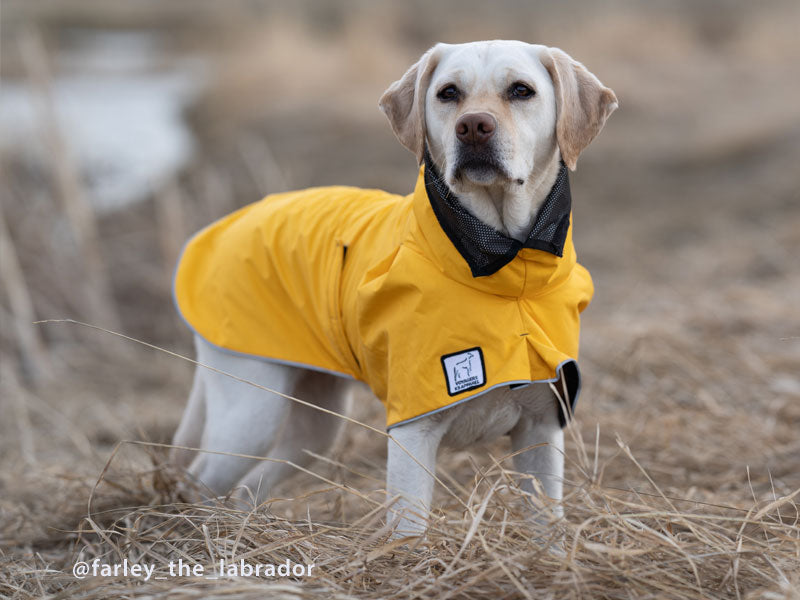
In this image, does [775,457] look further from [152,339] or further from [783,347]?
[152,339]

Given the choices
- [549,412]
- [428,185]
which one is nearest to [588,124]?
[428,185]

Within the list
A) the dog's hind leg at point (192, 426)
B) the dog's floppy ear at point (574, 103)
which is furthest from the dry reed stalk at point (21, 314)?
the dog's floppy ear at point (574, 103)

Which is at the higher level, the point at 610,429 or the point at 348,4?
the point at 348,4

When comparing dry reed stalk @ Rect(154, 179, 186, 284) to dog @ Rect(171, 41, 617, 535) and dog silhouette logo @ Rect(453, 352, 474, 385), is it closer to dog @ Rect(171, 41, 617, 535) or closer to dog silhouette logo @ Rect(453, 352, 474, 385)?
dog @ Rect(171, 41, 617, 535)

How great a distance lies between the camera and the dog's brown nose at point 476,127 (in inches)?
94.6

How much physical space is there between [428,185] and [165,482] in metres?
1.46

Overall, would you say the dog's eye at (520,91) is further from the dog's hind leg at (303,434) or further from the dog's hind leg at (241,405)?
the dog's hind leg at (303,434)

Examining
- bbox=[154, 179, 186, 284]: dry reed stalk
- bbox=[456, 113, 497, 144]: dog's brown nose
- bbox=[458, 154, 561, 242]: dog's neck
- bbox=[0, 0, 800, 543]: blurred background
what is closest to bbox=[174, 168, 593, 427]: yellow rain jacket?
bbox=[458, 154, 561, 242]: dog's neck

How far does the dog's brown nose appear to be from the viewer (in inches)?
94.6

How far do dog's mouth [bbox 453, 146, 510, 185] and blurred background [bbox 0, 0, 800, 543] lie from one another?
1183 mm

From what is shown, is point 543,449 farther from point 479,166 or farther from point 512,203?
point 479,166

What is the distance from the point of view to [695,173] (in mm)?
10000

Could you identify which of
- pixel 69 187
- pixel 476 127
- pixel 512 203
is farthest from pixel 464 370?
pixel 69 187

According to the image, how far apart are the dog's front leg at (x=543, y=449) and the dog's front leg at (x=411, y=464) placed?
0.32 m
